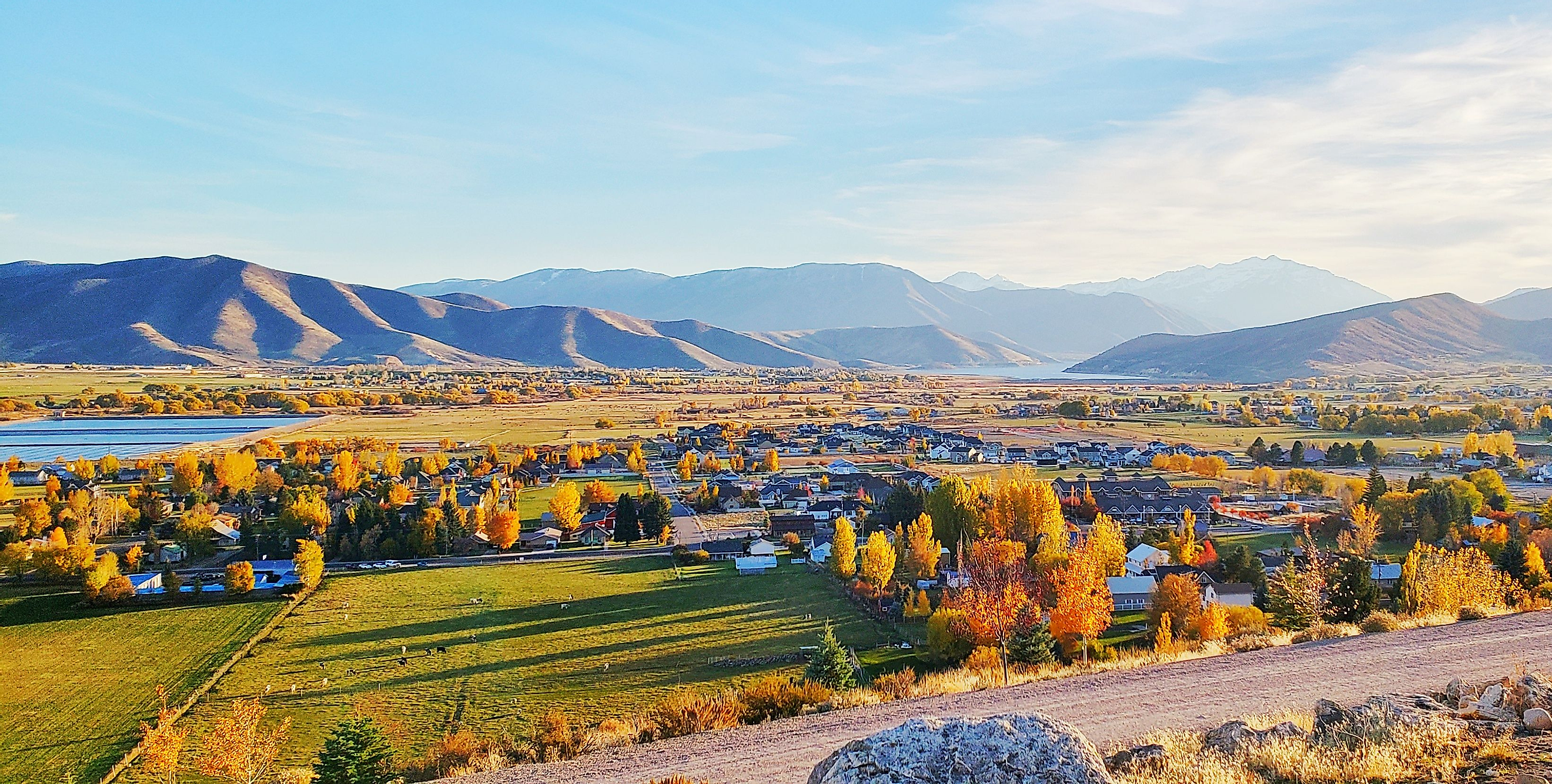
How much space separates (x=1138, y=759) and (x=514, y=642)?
19745 mm

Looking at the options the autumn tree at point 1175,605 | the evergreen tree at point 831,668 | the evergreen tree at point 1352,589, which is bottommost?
the autumn tree at point 1175,605

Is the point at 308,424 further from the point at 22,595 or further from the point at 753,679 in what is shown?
the point at 753,679

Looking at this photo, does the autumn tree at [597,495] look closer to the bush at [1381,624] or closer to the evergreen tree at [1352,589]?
the evergreen tree at [1352,589]

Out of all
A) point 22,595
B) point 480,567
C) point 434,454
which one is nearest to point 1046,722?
point 480,567

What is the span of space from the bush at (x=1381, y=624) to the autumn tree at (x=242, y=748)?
14.3 m

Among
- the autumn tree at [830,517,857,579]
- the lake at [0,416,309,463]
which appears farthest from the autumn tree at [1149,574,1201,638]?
the lake at [0,416,309,463]

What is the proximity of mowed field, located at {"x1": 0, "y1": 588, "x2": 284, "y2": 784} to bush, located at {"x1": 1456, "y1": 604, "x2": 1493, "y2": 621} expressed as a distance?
833 inches

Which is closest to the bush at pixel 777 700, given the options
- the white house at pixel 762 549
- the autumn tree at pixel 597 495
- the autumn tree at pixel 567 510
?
the white house at pixel 762 549

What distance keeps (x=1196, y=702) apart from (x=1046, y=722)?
4.58 metres

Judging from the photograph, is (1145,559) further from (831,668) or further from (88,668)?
(88,668)

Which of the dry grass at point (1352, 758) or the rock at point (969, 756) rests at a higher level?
the rock at point (969, 756)

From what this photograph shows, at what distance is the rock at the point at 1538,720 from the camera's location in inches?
262

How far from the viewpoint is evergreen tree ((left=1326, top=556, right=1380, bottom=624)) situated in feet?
58.9

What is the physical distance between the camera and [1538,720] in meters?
6.66
